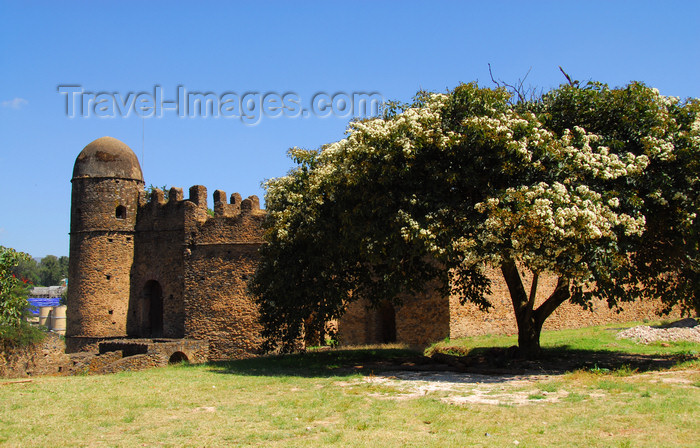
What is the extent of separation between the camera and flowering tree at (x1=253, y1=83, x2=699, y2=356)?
11.7m

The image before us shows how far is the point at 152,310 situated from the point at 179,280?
3055 millimetres

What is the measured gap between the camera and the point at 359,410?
30.2 feet

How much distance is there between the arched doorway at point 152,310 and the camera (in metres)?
26.5

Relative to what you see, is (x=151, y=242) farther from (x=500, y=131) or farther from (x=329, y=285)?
(x=500, y=131)

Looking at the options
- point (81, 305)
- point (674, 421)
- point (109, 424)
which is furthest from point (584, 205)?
point (81, 305)

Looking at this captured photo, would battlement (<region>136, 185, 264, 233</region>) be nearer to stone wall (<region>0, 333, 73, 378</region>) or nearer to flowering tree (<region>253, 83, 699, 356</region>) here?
stone wall (<region>0, 333, 73, 378</region>)

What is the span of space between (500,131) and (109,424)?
878 centimetres

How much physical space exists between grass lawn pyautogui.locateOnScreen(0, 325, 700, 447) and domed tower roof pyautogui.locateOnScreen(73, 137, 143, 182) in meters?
14.8

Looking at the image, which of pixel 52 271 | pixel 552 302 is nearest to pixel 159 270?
pixel 552 302

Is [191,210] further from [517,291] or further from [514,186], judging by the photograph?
[514,186]

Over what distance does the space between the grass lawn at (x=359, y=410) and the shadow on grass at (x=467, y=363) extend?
0.53m

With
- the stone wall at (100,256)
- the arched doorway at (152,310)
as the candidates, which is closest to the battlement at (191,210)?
the stone wall at (100,256)

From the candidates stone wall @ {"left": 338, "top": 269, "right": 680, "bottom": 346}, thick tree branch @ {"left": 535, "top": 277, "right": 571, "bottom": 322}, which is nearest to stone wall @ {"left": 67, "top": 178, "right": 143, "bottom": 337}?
stone wall @ {"left": 338, "top": 269, "right": 680, "bottom": 346}

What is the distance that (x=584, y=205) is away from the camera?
37.3 ft
